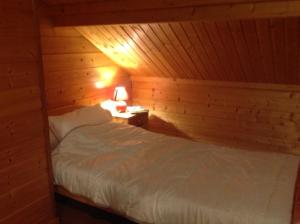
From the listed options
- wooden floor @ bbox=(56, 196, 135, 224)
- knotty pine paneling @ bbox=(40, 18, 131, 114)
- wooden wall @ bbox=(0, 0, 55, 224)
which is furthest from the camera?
knotty pine paneling @ bbox=(40, 18, 131, 114)

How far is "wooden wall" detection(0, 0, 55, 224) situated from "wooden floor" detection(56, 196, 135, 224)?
30cm

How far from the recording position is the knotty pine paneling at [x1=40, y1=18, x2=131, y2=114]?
2895 mm

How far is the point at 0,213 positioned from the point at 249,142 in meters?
2.73

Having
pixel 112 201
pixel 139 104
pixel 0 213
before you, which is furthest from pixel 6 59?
pixel 139 104

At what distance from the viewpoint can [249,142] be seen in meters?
3.53

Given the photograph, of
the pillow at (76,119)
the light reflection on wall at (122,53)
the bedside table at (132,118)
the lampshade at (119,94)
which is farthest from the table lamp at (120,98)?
the pillow at (76,119)

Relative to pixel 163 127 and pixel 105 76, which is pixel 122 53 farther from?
pixel 163 127

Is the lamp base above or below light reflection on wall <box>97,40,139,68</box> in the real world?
below

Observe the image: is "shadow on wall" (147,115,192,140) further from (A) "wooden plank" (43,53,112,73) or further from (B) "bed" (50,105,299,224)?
(B) "bed" (50,105,299,224)

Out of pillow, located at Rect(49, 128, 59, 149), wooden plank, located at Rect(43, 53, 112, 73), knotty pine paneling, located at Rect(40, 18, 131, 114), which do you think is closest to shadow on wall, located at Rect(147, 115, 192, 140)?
knotty pine paneling, located at Rect(40, 18, 131, 114)

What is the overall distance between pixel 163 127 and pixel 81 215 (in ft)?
6.24

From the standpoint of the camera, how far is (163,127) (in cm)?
407

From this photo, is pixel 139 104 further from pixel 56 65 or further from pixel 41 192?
pixel 41 192

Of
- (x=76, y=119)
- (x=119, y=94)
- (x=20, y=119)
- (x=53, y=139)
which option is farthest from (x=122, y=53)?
(x=20, y=119)
